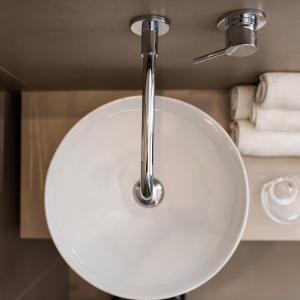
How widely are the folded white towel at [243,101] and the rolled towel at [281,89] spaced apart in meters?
0.07

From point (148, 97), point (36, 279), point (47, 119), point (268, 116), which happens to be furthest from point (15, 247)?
point (268, 116)

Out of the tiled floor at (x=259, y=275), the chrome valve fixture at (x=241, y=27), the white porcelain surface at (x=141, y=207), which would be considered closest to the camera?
the chrome valve fixture at (x=241, y=27)

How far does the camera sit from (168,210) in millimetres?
840

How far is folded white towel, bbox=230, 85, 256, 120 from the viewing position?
920 millimetres

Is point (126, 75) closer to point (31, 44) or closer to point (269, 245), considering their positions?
point (31, 44)

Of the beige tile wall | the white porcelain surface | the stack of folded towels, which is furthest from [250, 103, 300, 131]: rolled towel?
the beige tile wall

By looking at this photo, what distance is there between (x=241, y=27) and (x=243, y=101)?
0.41 metres

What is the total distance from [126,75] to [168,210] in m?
0.29

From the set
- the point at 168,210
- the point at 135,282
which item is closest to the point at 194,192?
the point at 168,210

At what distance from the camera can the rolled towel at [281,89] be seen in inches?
32.7

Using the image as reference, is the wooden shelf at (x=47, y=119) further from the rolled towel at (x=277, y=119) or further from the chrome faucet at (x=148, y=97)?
the chrome faucet at (x=148, y=97)

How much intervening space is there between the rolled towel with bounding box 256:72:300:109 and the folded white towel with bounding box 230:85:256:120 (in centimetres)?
7

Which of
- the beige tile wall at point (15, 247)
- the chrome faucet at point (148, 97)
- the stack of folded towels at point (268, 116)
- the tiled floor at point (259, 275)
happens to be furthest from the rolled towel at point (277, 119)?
the beige tile wall at point (15, 247)

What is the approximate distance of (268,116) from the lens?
2.87ft
